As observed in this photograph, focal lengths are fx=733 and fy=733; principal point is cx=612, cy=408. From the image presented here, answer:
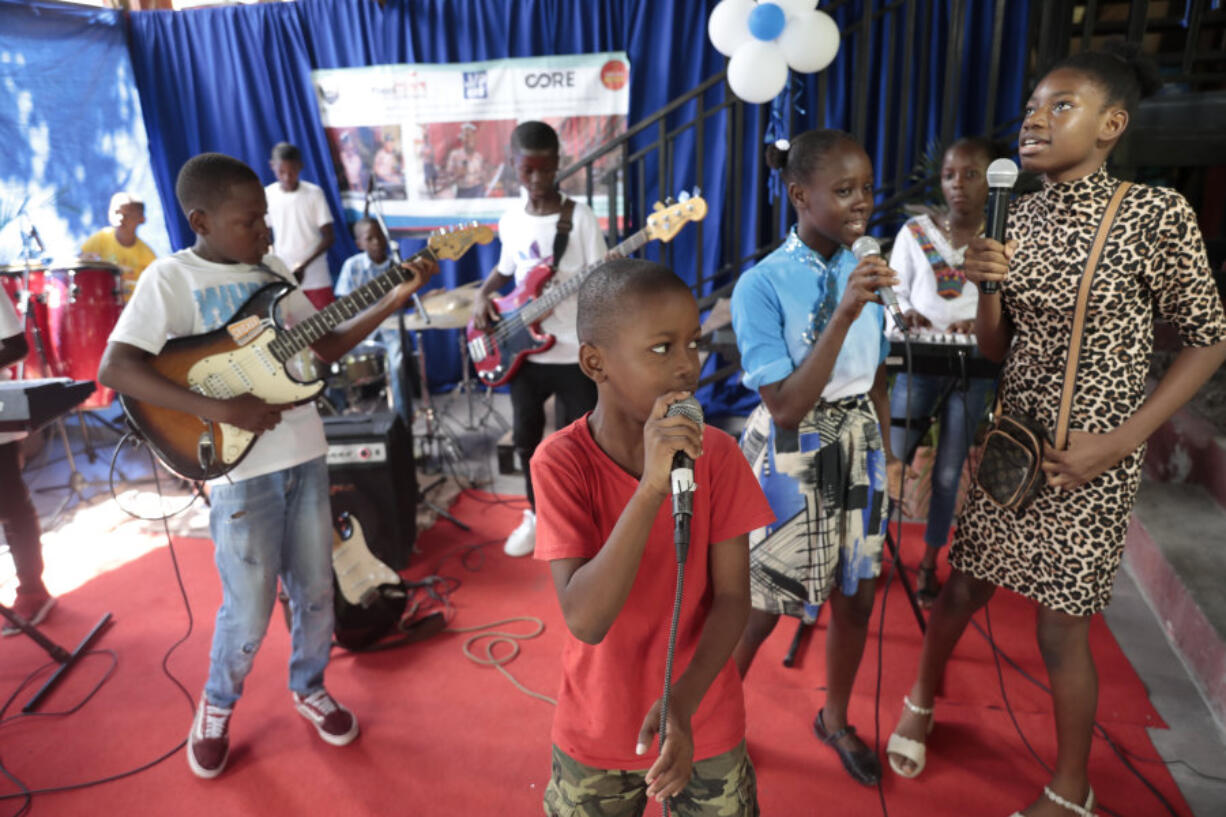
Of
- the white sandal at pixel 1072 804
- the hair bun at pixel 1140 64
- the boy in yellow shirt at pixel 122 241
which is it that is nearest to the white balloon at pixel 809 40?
the hair bun at pixel 1140 64

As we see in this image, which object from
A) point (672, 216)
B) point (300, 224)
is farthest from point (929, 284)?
point (300, 224)

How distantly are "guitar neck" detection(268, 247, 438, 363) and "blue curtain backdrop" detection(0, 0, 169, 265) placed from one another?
178 inches

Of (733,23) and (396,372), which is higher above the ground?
(733,23)

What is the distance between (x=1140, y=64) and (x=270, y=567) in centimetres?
248

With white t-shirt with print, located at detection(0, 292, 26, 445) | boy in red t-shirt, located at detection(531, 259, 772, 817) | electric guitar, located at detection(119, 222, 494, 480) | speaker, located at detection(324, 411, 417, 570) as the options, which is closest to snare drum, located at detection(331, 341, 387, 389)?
speaker, located at detection(324, 411, 417, 570)

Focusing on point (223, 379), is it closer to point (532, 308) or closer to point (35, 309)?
point (532, 308)

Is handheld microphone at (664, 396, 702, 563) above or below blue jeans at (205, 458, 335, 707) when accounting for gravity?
above

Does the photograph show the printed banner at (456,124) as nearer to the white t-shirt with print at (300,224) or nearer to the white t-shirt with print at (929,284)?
the white t-shirt with print at (300,224)

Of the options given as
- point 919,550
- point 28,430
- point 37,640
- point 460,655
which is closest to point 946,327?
point 919,550

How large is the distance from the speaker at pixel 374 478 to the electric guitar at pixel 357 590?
543mm

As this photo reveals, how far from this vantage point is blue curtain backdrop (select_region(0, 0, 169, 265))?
17.0ft

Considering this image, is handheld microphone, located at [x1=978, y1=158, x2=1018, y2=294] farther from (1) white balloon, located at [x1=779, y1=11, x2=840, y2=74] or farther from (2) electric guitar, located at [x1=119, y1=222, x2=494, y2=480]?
(1) white balloon, located at [x1=779, y1=11, x2=840, y2=74]

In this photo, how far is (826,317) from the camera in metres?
1.71

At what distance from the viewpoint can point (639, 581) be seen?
3.97ft
